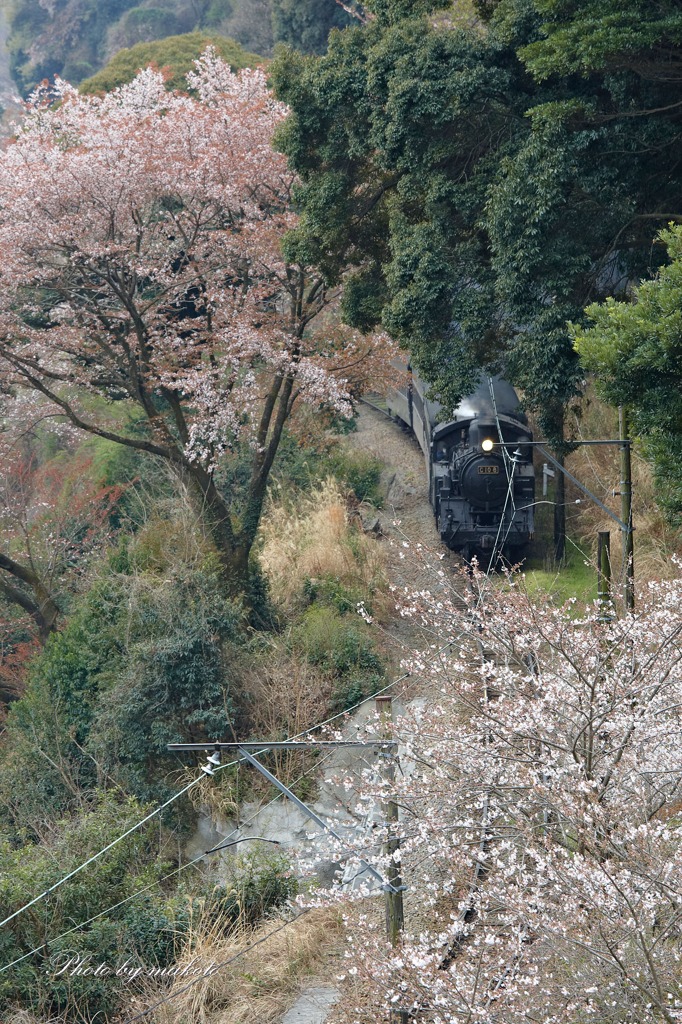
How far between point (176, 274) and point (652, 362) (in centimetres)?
835

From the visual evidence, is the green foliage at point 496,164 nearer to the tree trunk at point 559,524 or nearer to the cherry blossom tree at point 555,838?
the tree trunk at point 559,524

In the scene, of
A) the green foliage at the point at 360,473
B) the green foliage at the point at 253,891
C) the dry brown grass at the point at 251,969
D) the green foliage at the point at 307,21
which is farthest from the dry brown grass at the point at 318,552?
the green foliage at the point at 307,21

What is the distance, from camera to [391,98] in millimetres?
11398

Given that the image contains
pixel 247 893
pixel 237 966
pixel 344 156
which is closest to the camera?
pixel 237 966

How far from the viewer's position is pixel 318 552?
15594mm

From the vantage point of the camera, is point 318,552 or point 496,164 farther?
point 318,552

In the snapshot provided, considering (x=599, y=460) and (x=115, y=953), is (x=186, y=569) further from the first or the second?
(x=599, y=460)

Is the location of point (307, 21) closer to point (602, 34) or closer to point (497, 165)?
point (497, 165)

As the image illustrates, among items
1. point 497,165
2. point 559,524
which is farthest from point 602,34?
point 559,524

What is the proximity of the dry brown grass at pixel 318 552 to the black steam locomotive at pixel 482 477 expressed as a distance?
130 centimetres

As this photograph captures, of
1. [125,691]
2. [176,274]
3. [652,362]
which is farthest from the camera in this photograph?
[176,274]

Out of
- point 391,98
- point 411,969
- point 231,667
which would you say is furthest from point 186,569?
point 411,969

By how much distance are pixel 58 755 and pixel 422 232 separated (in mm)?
→ 7724

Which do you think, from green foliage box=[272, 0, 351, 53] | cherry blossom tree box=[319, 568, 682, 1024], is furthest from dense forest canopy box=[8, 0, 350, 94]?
cherry blossom tree box=[319, 568, 682, 1024]
